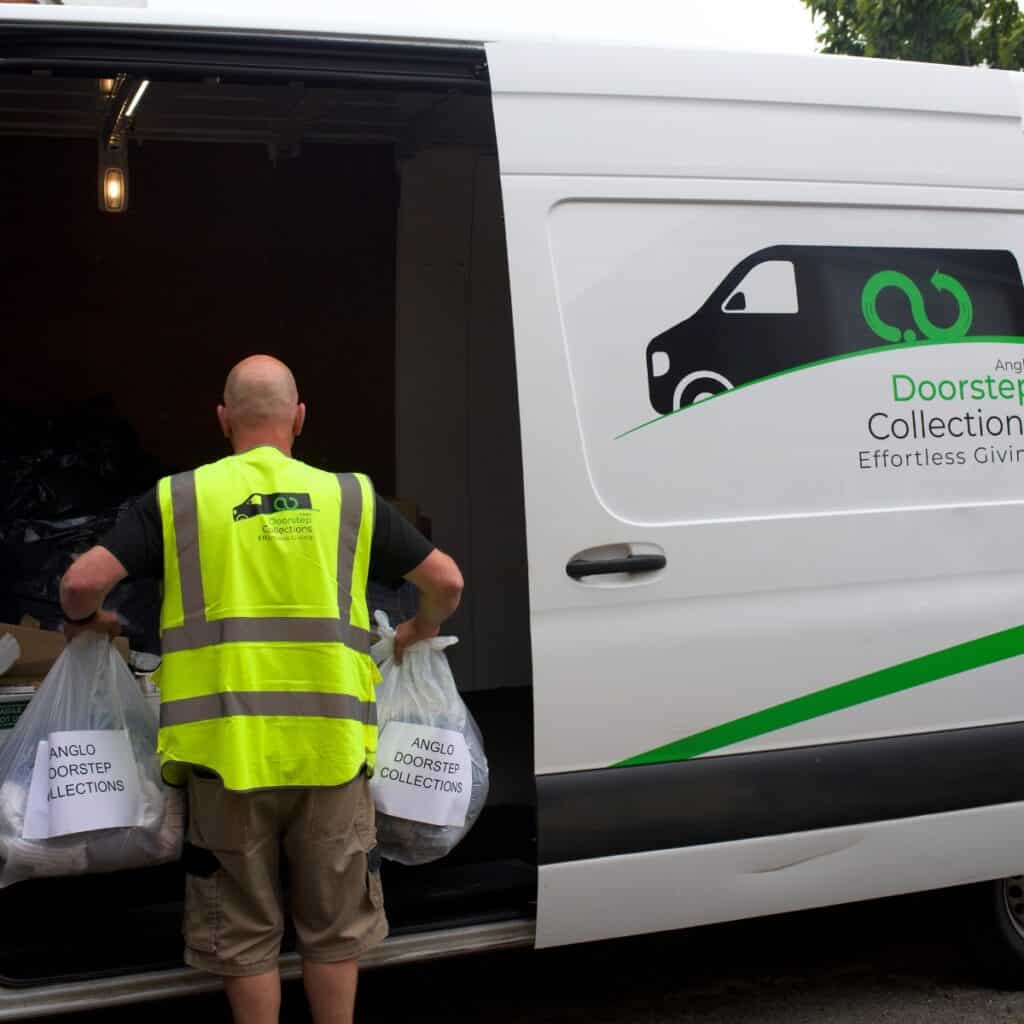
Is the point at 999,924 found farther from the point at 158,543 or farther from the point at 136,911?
the point at 158,543

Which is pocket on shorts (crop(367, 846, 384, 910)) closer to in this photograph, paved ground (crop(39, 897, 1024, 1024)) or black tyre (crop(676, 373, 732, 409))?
paved ground (crop(39, 897, 1024, 1024))

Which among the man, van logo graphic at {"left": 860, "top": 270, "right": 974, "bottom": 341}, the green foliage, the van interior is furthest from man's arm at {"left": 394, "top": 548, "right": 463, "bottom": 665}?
the green foliage

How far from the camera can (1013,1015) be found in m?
3.73

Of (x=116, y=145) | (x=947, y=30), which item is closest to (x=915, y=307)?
(x=116, y=145)

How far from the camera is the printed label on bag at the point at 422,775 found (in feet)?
10.2

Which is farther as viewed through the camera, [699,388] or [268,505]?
[699,388]

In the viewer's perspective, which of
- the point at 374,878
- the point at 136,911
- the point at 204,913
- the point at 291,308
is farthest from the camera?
the point at 291,308

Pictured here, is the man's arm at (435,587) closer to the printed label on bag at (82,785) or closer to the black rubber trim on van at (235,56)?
the printed label on bag at (82,785)

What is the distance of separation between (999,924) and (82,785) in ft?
8.04

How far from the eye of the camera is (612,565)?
3.14 m

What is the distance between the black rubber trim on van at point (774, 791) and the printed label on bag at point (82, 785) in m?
0.90

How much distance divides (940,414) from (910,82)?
842 mm

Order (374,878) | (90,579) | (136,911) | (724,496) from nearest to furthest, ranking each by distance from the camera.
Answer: (90,579)
(374,878)
(724,496)
(136,911)

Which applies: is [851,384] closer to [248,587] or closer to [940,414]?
[940,414]
